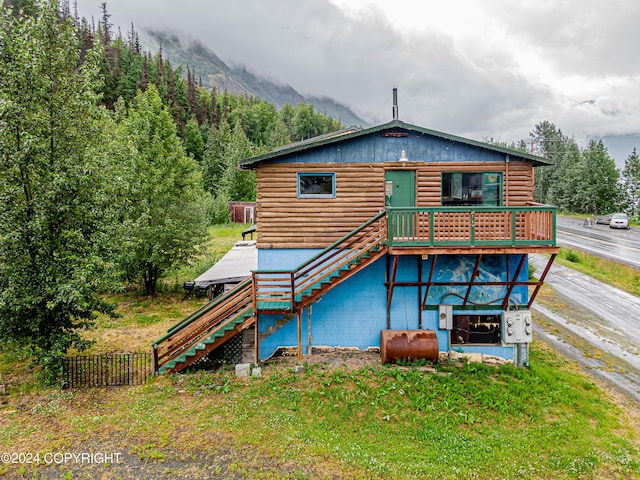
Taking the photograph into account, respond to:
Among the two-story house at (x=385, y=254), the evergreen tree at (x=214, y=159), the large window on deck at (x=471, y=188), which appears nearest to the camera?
the two-story house at (x=385, y=254)

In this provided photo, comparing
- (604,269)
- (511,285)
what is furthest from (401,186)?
(604,269)

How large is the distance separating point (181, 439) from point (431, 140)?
12599 mm

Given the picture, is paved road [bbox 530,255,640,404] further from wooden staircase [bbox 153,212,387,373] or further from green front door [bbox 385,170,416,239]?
wooden staircase [bbox 153,212,387,373]

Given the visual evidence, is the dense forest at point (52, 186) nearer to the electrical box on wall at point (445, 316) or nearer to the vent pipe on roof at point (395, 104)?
the vent pipe on roof at point (395, 104)

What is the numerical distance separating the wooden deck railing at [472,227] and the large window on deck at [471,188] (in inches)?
71.3

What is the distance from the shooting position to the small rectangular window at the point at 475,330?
14.1 meters

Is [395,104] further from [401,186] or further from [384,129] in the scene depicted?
[401,186]

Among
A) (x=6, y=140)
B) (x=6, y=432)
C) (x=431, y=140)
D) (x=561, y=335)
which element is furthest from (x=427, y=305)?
(x=6, y=140)

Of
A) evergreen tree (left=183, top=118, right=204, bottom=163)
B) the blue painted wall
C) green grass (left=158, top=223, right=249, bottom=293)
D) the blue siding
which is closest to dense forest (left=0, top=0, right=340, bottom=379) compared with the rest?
the blue painted wall

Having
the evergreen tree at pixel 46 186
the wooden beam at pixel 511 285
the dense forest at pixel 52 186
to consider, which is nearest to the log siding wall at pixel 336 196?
the wooden beam at pixel 511 285

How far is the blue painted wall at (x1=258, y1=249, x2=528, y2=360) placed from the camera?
1386 centimetres

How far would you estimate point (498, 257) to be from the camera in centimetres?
1395

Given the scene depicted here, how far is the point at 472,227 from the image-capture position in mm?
12125

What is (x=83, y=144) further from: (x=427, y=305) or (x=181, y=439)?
(x=427, y=305)
